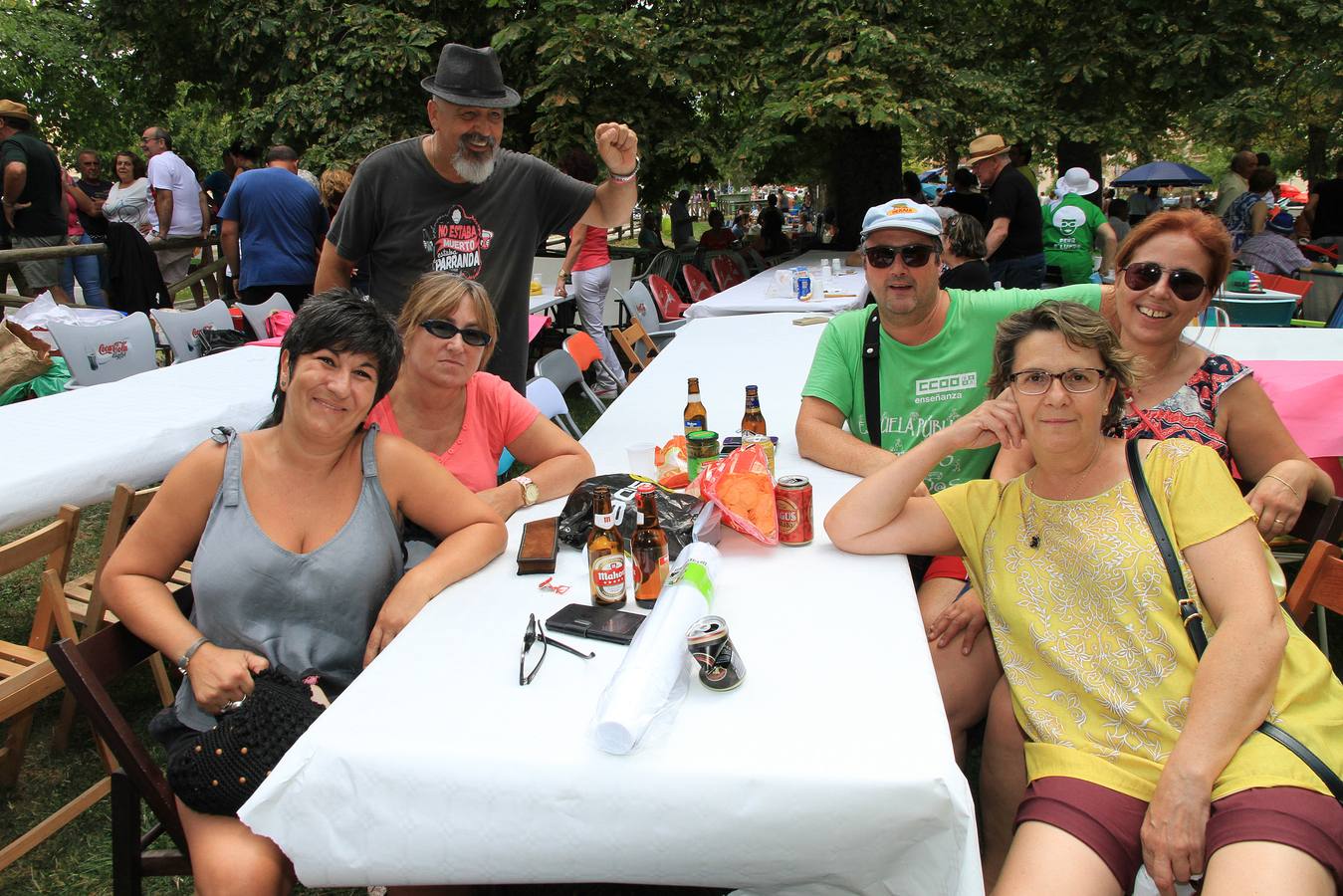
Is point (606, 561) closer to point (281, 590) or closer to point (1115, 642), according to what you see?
point (281, 590)

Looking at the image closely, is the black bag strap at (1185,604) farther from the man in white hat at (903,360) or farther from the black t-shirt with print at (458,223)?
the black t-shirt with print at (458,223)

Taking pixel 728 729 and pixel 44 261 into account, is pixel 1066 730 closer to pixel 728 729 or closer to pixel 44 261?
pixel 728 729

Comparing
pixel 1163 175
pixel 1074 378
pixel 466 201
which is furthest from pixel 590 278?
pixel 1163 175

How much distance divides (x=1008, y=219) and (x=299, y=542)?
21.7ft

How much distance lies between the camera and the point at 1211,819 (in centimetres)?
156

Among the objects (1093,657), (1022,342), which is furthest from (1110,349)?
(1093,657)

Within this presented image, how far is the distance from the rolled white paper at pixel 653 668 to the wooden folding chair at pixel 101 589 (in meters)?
1.33

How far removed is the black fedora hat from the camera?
3260 mm

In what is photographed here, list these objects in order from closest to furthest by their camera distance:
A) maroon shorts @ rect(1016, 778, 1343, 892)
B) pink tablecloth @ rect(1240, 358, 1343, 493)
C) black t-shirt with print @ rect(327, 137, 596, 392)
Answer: maroon shorts @ rect(1016, 778, 1343, 892) → pink tablecloth @ rect(1240, 358, 1343, 493) → black t-shirt with print @ rect(327, 137, 596, 392)

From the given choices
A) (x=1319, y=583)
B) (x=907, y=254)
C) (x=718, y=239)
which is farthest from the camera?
(x=718, y=239)

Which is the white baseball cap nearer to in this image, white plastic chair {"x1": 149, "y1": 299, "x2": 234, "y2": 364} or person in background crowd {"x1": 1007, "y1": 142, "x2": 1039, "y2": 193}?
white plastic chair {"x1": 149, "y1": 299, "x2": 234, "y2": 364}

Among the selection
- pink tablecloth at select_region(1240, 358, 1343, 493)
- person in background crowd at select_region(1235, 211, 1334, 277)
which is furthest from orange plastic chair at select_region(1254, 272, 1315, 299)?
pink tablecloth at select_region(1240, 358, 1343, 493)

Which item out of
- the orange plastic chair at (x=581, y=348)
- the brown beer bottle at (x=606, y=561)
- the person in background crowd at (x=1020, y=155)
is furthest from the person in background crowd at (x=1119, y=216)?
the brown beer bottle at (x=606, y=561)

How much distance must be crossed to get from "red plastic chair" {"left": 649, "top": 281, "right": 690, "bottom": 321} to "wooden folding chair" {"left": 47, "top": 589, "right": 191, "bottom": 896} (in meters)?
6.30
